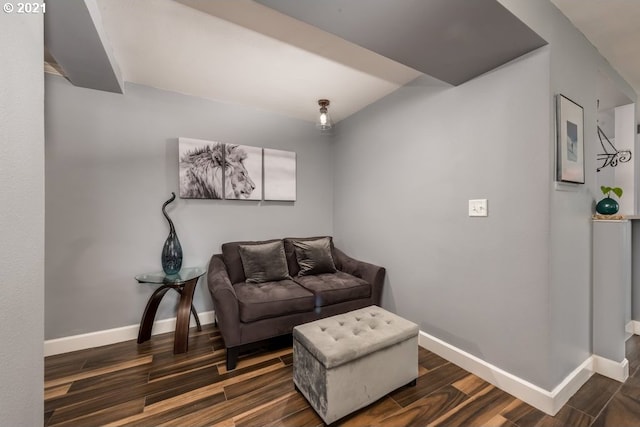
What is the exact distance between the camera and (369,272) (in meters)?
2.67

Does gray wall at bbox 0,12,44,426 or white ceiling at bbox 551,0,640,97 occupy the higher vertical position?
white ceiling at bbox 551,0,640,97

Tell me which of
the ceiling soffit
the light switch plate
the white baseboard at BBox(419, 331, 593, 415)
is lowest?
the white baseboard at BBox(419, 331, 593, 415)

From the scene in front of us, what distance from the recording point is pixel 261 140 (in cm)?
305

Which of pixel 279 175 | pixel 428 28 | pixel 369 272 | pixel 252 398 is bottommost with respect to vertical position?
pixel 252 398

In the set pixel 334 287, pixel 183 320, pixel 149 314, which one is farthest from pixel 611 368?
pixel 149 314

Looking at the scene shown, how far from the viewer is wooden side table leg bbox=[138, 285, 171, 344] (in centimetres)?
233

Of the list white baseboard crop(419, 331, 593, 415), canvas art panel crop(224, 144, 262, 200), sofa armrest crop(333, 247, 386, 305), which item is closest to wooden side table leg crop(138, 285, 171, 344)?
canvas art panel crop(224, 144, 262, 200)

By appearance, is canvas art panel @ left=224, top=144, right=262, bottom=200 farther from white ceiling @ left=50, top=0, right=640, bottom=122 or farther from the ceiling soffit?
the ceiling soffit

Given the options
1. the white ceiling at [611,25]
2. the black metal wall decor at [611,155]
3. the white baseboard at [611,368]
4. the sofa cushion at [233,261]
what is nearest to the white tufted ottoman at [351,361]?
the sofa cushion at [233,261]

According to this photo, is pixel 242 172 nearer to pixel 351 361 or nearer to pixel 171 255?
pixel 171 255

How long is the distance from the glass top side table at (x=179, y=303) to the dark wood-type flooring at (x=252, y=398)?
0.55 feet

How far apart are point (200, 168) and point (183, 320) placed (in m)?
1.49

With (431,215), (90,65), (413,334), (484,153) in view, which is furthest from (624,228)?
(90,65)

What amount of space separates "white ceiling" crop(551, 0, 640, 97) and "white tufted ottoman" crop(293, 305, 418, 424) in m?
2.30
